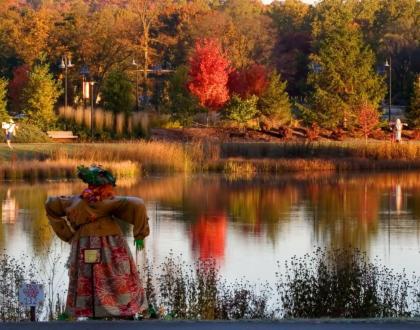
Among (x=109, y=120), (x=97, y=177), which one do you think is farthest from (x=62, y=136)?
(x=97, y=177)

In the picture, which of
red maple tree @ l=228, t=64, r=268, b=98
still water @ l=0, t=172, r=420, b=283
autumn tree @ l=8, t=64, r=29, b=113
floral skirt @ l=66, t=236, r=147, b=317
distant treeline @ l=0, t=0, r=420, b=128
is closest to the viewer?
floral skirt @ l=66, t=236, r=147, b=317

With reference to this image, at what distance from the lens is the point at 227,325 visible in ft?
31.6

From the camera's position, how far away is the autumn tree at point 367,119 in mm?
59656

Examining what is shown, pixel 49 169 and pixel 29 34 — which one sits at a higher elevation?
pixel 29 34

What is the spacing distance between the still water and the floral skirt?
6.42 metres

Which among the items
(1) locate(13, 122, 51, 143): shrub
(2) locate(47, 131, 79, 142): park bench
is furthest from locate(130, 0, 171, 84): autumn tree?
(1) locate(13, 122, 51, 143): shrub

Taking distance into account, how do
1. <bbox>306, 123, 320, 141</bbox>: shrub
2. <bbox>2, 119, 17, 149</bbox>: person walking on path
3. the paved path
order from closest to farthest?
the paved path
<bbox>2, 119, 17, 149</bbox>: person walking on path
<bbox>306, 123, 320, 141</bbox>: shrub

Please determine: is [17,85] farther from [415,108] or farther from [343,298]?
[343,298]

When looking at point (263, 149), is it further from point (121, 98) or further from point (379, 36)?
point (379, 36)

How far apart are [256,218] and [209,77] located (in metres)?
35.5

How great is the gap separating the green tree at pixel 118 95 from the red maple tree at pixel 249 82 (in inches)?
317

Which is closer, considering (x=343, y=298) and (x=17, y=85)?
(x=343, y=298)

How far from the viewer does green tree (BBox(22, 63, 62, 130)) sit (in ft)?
182

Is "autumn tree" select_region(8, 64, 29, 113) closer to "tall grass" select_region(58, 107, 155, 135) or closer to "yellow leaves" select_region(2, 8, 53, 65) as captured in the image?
"yellow leaves" select_region(2, 8, 53, 65)
